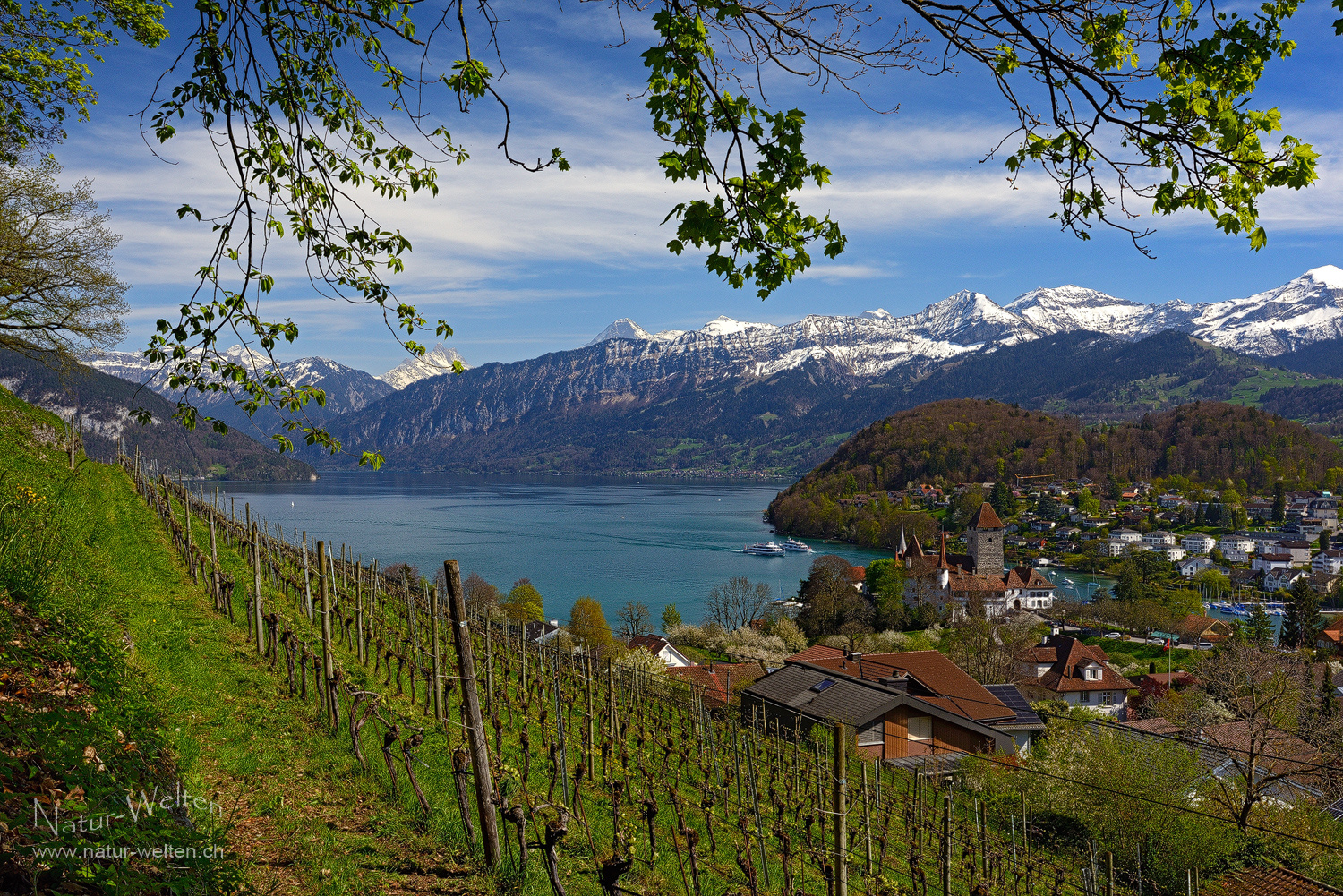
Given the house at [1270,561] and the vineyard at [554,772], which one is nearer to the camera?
the vineyard at [554,772]

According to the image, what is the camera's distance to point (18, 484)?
9.52 metres

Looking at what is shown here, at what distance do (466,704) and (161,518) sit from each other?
18.6m

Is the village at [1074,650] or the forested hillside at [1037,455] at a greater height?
the forested hillside at [1037,455]

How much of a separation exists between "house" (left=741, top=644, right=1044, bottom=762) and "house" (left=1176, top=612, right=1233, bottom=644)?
117 ft

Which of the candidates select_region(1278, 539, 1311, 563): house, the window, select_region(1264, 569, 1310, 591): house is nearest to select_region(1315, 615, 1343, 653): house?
select_region(1264, 569, 1310, 591): house

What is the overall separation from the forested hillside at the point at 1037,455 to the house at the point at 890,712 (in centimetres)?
8422

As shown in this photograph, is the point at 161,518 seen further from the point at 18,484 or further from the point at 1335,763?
the point at 1335,763

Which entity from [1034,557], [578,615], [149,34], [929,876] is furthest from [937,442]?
[149,34]

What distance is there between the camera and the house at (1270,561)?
86.1 meters

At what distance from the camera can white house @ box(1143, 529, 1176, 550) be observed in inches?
3762

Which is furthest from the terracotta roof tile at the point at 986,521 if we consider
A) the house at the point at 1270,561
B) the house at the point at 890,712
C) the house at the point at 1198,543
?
the house at the point at 890,712

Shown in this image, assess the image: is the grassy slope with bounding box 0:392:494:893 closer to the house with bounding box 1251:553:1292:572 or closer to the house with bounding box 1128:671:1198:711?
the house with bounding box 1128:671:1198:711

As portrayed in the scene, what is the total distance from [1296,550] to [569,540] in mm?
85110

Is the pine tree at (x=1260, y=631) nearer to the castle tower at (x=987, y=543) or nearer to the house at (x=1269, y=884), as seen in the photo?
the castle tower at (x=987, y=543)
